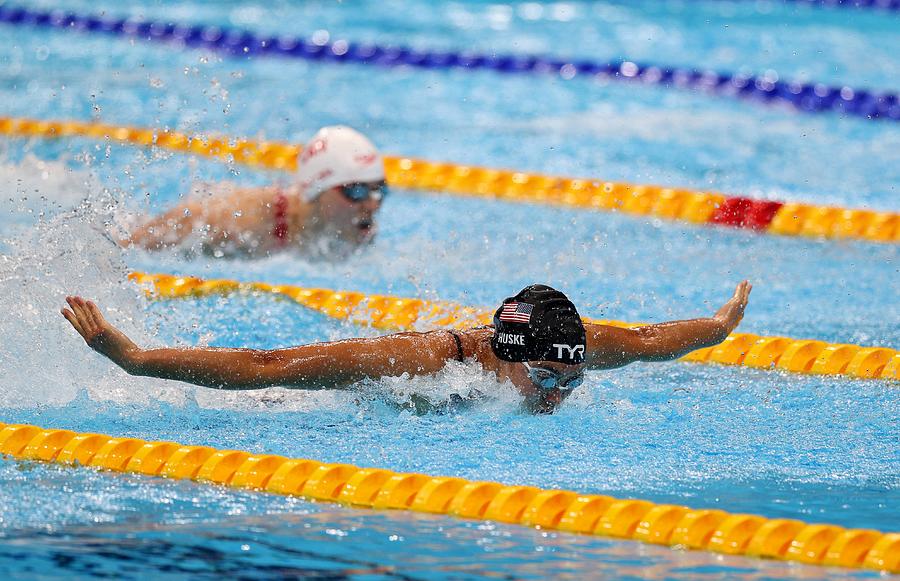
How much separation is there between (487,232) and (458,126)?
201cm

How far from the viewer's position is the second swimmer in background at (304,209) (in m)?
5.68

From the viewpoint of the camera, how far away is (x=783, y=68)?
9.44 m

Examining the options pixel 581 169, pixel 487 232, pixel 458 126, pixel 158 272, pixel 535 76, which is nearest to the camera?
pixel 158 272

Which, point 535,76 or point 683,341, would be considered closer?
point 683,341

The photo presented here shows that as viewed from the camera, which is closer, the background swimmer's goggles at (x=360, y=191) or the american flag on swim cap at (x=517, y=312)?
the american flag on swim cap at (x=517, y=312)

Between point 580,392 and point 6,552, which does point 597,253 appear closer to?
point 580,392

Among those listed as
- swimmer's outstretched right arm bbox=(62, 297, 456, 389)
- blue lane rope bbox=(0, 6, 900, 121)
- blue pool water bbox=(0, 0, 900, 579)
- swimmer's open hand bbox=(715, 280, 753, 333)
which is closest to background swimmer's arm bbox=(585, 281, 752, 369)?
swimmer's open hand bbox=(715, 280, 753, 333)

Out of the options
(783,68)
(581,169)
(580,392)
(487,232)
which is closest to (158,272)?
(487,232)

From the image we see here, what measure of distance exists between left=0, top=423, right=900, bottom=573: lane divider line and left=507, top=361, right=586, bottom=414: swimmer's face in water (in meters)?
0.44

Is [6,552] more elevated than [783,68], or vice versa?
[783,68]

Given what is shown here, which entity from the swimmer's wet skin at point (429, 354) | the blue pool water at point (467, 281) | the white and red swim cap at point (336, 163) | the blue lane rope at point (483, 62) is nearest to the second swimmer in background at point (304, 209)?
the white and red swim cap at point (336, 163)

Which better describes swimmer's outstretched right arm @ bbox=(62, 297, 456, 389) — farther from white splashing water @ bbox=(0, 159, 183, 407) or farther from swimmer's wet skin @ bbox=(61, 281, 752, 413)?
white splashing water @ bbox=(0, 159, 183, 407)

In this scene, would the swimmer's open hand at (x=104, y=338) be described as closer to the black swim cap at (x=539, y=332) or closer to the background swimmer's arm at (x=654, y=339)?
the black swim cap at (x=539, y=332)

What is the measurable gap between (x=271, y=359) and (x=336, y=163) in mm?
2229
